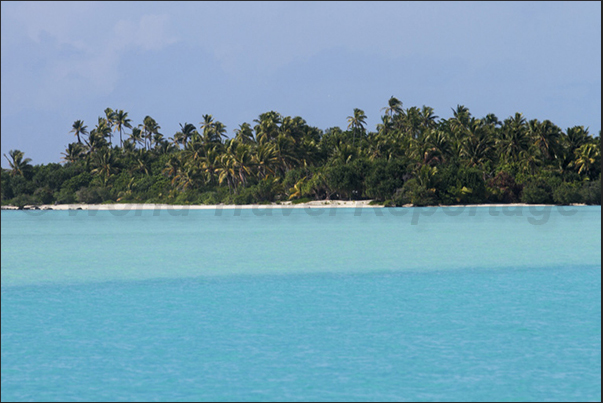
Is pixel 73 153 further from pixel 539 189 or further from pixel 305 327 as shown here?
pixel 305 327

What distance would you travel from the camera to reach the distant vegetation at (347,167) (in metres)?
76.1

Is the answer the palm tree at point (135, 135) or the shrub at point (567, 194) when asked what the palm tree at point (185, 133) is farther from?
the shrub at point (567, 194)

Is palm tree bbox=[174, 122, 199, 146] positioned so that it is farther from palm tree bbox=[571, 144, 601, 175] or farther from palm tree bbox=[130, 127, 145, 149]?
palm tree bbox=[571, 144, 601, 175]

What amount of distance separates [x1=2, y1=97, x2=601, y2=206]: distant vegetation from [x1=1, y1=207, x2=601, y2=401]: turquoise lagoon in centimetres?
5142

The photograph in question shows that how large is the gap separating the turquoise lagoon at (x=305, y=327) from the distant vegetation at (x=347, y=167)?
51.4m

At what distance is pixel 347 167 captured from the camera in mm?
77250

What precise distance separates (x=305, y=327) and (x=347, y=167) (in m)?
65.4

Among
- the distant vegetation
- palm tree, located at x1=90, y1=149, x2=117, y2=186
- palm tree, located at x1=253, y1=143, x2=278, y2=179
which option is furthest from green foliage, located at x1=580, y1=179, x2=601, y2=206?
palm tree, located at x1=90, y1=149, x2=117, y2=186

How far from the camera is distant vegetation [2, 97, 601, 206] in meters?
76.1

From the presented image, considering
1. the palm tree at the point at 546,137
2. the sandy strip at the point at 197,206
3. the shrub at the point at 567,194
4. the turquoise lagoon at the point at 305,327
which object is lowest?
the turquoise lagoon at the point at 305,327

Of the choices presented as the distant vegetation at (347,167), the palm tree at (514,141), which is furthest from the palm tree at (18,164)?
the palm tree at (514,141)

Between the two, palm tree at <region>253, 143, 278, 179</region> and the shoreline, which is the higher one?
palm tree at <region>253, 143, 278, 179</region>

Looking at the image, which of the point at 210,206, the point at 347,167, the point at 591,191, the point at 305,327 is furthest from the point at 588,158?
the point at 305,327

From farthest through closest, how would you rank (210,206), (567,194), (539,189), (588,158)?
(210,206), (588,158), (539,189), (567,194)
